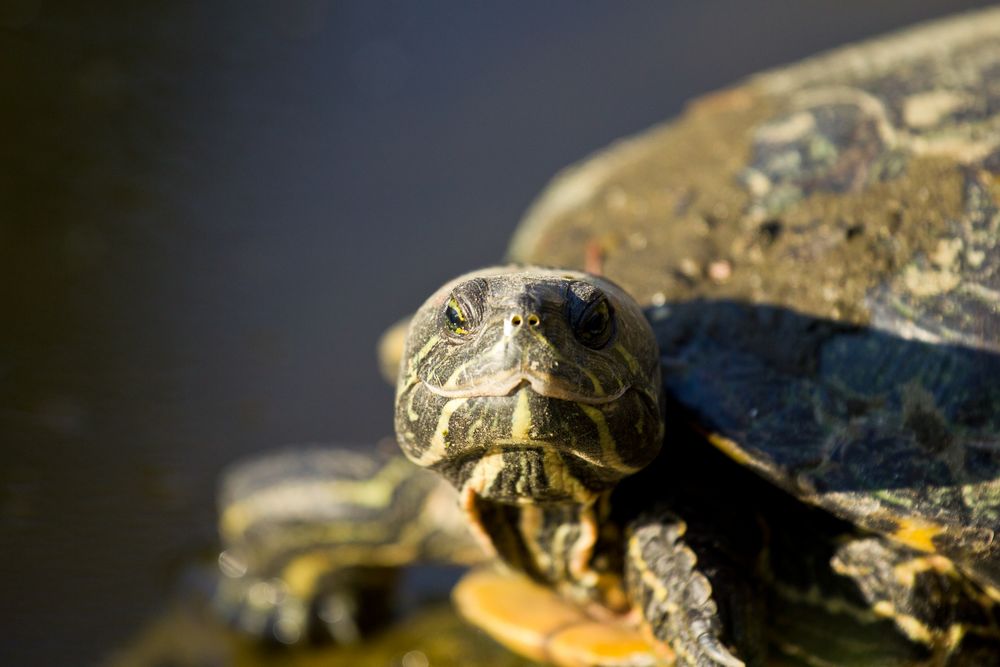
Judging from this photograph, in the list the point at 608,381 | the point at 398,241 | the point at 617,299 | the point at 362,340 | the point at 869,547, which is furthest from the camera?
the point at 398,241

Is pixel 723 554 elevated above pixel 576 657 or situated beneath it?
elevated above

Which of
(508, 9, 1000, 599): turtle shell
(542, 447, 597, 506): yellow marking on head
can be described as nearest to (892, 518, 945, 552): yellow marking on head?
(508, 9, 1000, 599): turtle shell

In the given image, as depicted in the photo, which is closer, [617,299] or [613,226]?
[617,299]

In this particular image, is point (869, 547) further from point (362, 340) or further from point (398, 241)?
point (398, 241)

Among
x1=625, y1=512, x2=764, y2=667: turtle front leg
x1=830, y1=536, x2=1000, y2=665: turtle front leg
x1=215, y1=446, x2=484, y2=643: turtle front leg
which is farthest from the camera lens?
x1=215, y1=446, x2=484, y2=643: turtle front leg

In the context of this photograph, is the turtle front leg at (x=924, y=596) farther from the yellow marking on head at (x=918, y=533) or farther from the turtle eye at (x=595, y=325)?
the turtle eye at (x=595, y=325)

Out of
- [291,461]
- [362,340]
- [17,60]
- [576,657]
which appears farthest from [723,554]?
[17,60]

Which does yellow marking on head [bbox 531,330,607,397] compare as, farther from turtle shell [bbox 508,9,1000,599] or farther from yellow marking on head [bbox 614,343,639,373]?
turtle shell [bbox 508,9,1000,599]
